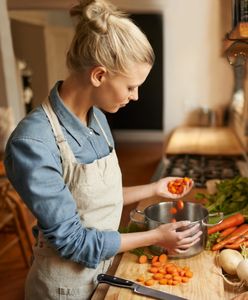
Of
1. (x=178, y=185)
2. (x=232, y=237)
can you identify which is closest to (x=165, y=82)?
(x=178, y=185)

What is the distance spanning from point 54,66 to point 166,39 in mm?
2161

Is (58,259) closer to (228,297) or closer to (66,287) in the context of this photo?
(66,287)

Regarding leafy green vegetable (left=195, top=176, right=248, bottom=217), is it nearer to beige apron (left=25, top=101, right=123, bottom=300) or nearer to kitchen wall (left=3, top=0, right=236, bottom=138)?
beige apron (left=25, top=101, right=123, bottom=300)

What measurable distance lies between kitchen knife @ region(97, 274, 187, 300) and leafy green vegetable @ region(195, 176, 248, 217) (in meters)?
0.50

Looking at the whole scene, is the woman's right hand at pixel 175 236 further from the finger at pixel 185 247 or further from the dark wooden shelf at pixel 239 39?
the dark wooden shelf at pixel 239 39

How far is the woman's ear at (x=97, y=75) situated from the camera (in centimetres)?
73

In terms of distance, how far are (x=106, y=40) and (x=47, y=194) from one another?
1.13ft

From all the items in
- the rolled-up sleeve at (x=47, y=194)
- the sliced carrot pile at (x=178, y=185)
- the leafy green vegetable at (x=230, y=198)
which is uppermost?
the rolled-up sleeve at (x=47, y=194)

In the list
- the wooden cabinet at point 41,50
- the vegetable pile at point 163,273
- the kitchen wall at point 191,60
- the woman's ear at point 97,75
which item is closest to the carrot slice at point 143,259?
the vegetable pile at point 163,273

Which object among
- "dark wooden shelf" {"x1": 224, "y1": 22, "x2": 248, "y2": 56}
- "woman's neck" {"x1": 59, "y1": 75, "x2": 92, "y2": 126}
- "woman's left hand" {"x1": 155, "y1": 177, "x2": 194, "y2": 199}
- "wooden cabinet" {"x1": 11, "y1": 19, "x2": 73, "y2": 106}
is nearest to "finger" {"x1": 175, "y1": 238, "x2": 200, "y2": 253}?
"woman's left hand" {"x1": 155, "y1": 177, "x2": 194, "y2": 199}

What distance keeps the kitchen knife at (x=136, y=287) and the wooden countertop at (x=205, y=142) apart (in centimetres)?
159

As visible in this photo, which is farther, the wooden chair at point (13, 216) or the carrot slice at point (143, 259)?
the wooden chair at point (13, 216)

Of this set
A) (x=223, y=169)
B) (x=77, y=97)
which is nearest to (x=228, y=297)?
(x=77, y=97)

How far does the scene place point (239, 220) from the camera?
44.1 inches
